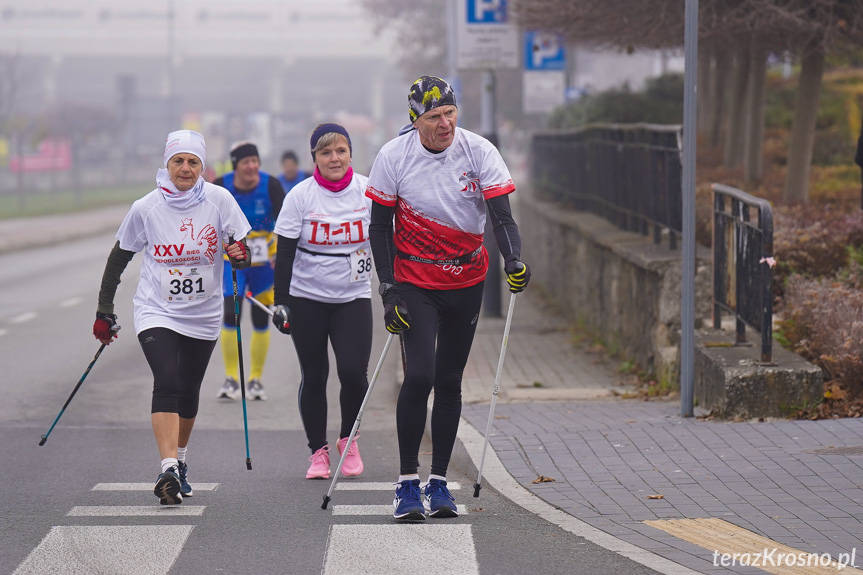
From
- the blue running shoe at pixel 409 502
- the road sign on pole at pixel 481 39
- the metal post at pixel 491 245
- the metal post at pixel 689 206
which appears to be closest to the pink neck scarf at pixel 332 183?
the blue running shoe at pixel 409 502

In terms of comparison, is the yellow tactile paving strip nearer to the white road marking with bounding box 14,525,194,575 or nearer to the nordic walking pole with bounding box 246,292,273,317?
the white road marking with bounding box 14,525,194,575

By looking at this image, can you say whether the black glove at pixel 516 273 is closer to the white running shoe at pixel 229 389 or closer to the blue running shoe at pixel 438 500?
the blue running shoe at pixel 438 500

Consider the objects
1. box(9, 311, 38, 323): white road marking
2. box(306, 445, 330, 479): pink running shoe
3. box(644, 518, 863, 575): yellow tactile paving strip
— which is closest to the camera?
box(644, 518, 863, 575): yellow tactile paving strip

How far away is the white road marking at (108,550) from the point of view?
5.20m

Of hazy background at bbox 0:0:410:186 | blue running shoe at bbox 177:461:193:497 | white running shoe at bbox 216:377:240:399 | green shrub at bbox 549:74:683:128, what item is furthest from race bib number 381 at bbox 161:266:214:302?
hazy background at bbox 0:0:410:186

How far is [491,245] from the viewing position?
15.5 m

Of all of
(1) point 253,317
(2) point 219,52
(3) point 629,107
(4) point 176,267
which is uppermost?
(2) point 219,52

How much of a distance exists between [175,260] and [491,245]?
9.31 metres

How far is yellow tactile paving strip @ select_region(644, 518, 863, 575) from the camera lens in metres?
4.99

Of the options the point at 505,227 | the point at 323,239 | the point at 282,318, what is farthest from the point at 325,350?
the point at 505,227

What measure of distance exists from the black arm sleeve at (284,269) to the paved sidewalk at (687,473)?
4.62ft

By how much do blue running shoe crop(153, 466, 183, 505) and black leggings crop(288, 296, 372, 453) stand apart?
3.54 feet

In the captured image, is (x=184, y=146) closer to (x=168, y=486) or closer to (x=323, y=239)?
(x=323, y=239)

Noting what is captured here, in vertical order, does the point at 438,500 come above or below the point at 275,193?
below
